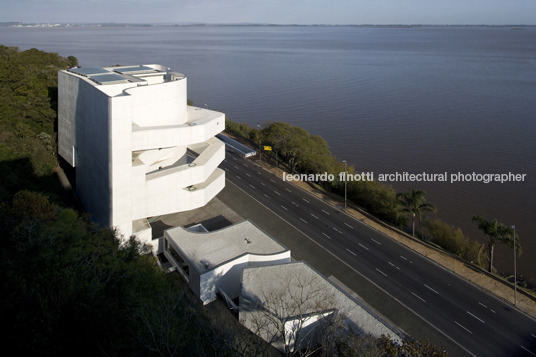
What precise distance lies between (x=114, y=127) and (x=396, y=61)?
4376 inches

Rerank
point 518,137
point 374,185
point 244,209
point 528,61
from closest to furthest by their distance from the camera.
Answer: point 244,209 < point 374,185 < point 518,137 < point 528,61

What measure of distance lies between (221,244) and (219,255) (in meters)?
1.05

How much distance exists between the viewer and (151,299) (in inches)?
542

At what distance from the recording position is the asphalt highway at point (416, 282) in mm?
18734

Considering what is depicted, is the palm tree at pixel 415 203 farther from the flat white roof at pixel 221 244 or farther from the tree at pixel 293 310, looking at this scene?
the tree at pixel 293 310

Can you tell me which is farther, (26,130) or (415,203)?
(26,130)

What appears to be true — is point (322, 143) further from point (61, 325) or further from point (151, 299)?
point (61, 325)

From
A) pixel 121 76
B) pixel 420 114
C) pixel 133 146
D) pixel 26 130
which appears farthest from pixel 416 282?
pixel 420 114

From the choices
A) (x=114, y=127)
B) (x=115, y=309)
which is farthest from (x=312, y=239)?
(x=115, y=309)

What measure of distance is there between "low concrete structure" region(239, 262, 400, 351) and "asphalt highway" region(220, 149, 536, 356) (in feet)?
14.1

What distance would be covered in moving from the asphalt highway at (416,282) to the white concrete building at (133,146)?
764 cm

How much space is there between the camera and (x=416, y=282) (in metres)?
22.7

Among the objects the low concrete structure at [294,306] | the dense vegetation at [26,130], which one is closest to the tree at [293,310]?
the low concrete structure at [294,306]

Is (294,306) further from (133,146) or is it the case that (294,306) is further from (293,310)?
(133,146)
